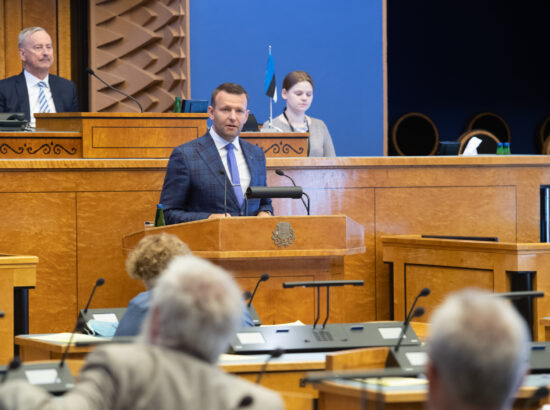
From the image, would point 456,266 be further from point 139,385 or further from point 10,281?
point 139,385

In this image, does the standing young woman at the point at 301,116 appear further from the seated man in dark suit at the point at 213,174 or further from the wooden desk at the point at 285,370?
the wooden desk at the point at 285,370

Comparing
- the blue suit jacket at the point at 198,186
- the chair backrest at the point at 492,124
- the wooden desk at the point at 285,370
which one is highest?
the chair backrest at the point at 492,124

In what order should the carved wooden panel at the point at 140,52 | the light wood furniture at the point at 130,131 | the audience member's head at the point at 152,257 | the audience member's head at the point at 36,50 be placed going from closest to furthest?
1. the audience member's head at the point at 152,257
2. the light wood furniture at the point at 130,131
3. the audience member's head at the point at 36,50
4. the carved wooden panel at the point at 140,52

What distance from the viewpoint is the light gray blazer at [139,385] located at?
1.64m

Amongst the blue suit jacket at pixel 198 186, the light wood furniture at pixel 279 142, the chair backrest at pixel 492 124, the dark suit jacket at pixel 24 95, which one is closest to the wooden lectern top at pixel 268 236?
the blue suit jacket at pixel 198 186

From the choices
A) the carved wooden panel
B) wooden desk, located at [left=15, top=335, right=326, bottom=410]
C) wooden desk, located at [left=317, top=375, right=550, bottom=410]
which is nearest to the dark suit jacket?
the carved wooden panel

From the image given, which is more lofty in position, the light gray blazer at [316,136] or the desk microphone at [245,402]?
the light gray blazer at [316,136]

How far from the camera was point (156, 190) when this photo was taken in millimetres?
5613

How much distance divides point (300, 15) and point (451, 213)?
140 inches

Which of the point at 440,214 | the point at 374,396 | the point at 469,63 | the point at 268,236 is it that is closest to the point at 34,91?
the point at 268,236

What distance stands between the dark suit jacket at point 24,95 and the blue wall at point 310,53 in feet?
7.09

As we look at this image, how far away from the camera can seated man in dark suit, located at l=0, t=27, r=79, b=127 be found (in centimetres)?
629

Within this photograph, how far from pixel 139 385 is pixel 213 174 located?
3334 mm

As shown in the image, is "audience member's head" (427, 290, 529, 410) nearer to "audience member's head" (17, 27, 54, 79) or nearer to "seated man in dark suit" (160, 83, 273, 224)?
"seated man in dark suit" (160, 83, 273, 224)
